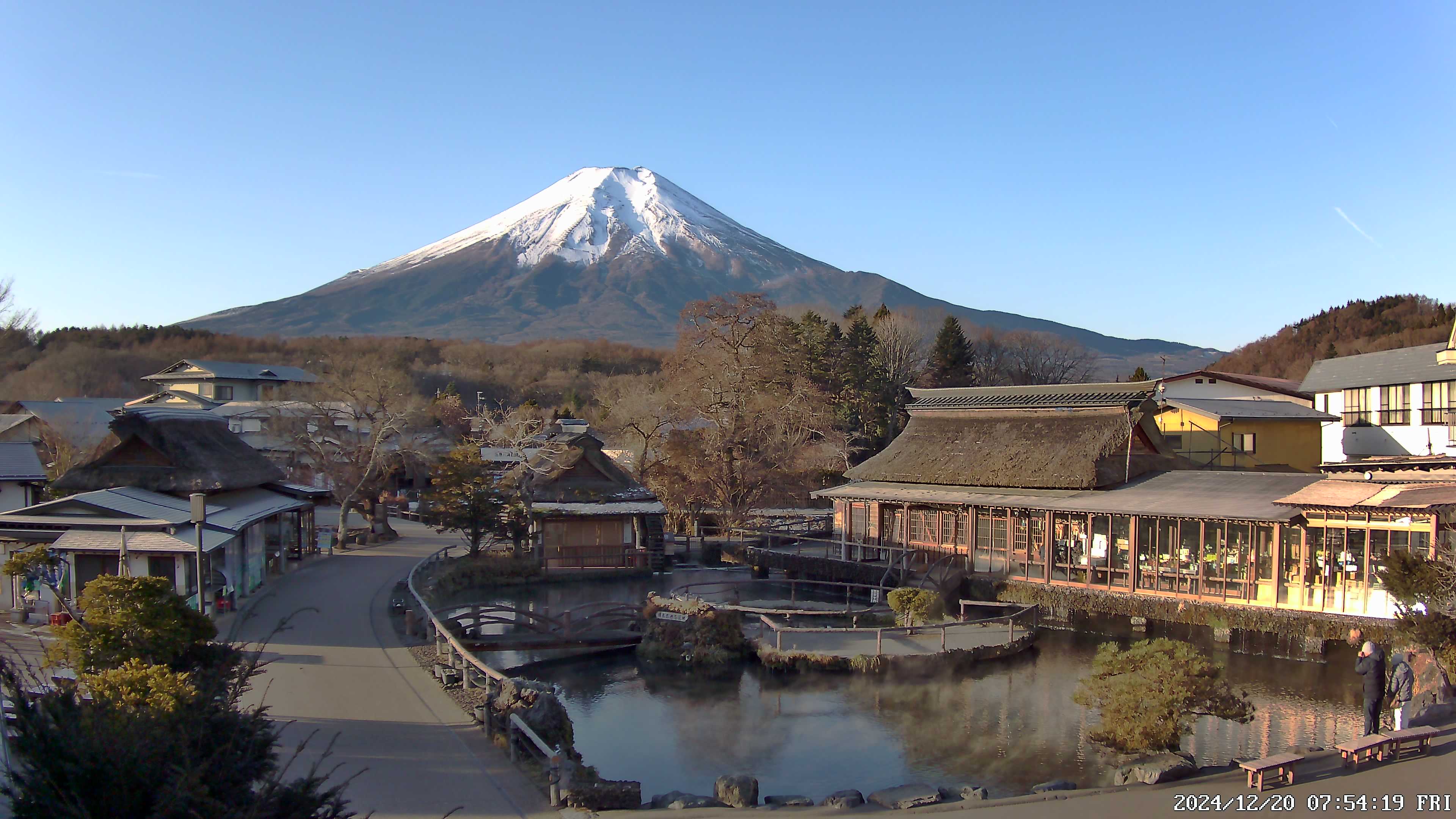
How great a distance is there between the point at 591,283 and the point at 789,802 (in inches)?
5142

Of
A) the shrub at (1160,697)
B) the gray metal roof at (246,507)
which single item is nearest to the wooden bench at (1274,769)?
the shrub at (1160,697)

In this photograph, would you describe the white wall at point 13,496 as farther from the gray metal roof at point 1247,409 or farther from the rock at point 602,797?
the gray metal roof at point 1247,409

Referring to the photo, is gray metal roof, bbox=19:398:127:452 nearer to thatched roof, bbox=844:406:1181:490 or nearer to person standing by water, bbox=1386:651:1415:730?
thatched roof, bbox=844:406:1181:490

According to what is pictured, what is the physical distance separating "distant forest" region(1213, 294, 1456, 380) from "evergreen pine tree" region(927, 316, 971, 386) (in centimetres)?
2010

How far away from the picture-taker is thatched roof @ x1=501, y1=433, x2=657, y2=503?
25.1 m

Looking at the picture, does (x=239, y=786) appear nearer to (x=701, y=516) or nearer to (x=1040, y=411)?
(x=1040, y=411)

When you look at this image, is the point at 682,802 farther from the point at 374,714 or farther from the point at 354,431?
the point at 354,431

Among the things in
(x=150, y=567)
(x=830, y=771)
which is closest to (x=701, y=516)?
(x=150, y=567)

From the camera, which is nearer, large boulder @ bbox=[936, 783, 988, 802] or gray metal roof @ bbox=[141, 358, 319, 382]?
large boulder @ bbox=[936, 783, 988, 802]

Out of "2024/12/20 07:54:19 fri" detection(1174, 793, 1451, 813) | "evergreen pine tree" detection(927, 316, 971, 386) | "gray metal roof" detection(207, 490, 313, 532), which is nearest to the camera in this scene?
"2024/12/20 07:54:19 fri" detection(1174, 793, 1451, 813)

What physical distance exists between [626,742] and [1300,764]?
307 inches

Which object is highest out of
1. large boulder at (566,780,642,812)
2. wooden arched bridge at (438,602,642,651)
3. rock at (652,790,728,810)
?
large boulder at (566,780,642,812)

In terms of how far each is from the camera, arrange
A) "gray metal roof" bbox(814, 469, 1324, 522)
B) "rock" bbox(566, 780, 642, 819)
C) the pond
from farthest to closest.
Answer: "gray metal roof" bbox(814, 469, 1324, 522), the pond, "rock" bbox(566, 780, 642, 819)

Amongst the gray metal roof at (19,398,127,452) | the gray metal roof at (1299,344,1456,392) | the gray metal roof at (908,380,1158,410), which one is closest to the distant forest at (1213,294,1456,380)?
the gray metal roof at (1299,344,1456,392)
